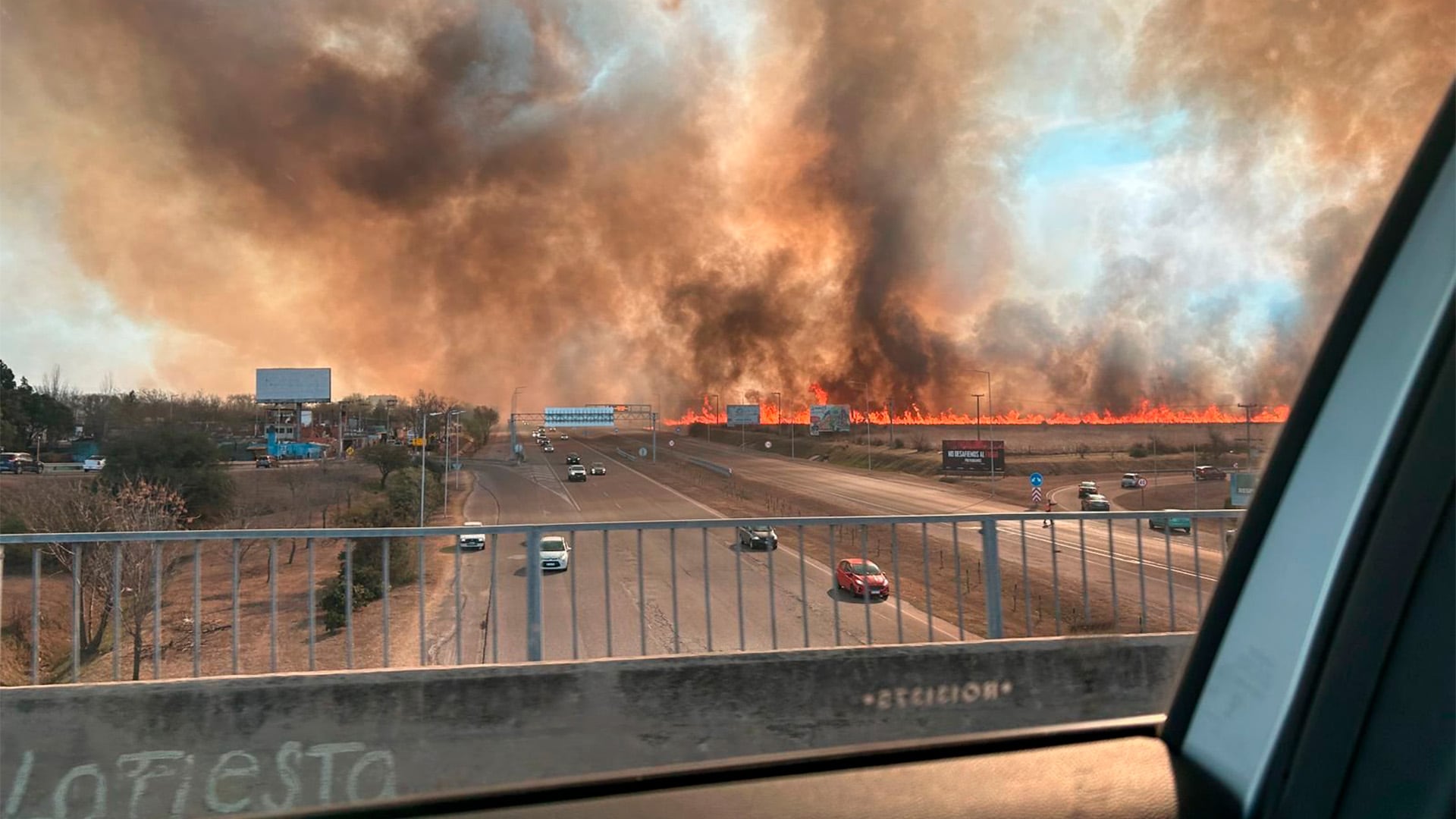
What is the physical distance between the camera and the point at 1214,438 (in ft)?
12.2

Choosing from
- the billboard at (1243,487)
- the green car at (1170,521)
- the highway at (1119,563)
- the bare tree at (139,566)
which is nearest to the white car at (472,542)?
the bare tree at (139,566)

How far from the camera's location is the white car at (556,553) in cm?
425

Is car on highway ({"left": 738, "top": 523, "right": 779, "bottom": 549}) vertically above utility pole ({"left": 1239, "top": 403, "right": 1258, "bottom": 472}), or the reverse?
utility pole ({"left": 1239, "top": 403, "right": 1258, "bottom": 472})

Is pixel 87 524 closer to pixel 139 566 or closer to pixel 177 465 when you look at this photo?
pixel 177 465

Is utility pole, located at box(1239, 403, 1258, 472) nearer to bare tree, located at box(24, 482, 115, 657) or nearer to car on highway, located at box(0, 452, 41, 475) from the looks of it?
bare tree, located at box(24, 482, 115, 657)

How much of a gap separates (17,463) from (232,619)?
298 inches

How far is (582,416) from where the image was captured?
635 inches

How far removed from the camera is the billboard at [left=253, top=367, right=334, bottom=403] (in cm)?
1515

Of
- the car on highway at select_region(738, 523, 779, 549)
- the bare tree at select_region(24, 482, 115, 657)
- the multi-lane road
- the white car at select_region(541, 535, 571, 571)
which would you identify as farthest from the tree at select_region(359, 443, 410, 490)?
the car on highway at select_region(738, 523, 779, 549)

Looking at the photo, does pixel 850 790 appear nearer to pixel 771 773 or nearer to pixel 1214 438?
pixel 771 773

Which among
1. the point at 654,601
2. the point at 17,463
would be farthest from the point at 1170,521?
the point at 17,463

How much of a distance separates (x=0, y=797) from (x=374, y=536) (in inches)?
63.4


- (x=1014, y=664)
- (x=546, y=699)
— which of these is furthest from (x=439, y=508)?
(x=1014, y=664)

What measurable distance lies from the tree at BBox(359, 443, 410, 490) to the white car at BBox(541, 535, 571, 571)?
38.3 feet
